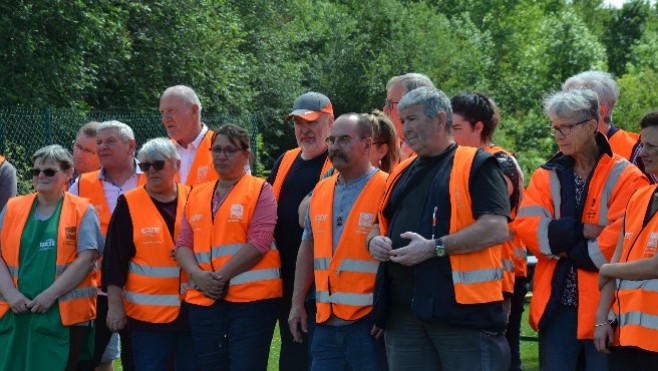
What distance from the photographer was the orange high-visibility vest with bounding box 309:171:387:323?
6.09 metres

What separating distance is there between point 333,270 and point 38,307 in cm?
234

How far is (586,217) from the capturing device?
231 inches

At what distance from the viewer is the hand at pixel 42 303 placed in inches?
285

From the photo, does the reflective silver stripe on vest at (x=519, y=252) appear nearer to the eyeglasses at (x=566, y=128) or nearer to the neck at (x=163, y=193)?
the eyeglasses at (x=566, y=128)

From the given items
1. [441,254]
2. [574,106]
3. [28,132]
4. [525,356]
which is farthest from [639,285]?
[28,132]

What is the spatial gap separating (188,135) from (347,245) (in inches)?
96.0

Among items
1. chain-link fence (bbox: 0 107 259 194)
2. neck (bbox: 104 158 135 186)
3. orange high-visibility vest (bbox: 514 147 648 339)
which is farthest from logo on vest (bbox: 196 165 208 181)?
Answer: chain-link fence (bbox: 0 107 259 194)

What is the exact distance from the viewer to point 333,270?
20.3 feet

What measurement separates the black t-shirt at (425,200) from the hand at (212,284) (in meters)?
1.51

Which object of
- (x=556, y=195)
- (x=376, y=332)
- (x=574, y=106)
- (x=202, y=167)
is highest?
(x=574, y=106)

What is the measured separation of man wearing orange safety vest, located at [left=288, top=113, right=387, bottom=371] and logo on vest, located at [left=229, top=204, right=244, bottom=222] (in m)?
0.63

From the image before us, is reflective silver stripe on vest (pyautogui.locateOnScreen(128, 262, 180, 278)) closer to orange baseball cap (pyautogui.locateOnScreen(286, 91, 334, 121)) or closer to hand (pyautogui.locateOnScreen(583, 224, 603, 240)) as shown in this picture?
orange baseball cap (pyautogui.locateOnScreen(286, 91, 334, 121))

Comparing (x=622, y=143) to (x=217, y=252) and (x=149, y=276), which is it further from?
(x=149, y=276)

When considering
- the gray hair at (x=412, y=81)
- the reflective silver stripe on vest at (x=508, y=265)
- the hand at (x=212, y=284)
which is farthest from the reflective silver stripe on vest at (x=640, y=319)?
the hand at (x=212, y=284)
